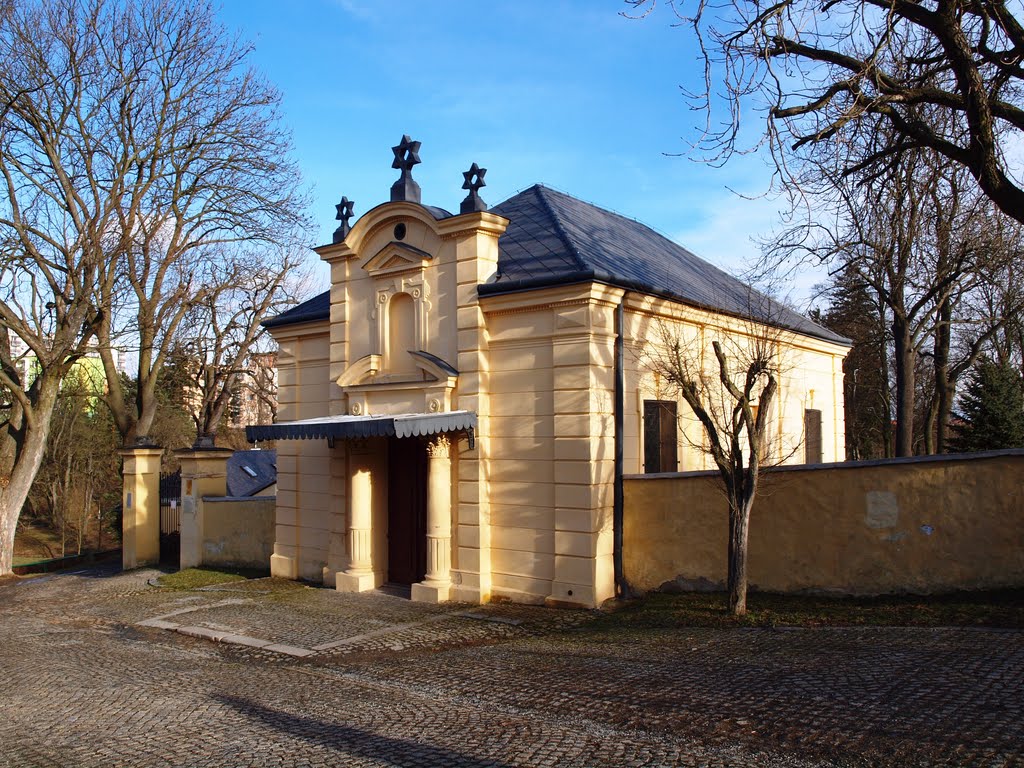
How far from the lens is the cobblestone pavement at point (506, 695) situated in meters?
5.63

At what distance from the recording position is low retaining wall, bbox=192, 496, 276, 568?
1642 cm

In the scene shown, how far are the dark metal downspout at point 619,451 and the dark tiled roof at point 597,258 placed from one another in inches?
24.7

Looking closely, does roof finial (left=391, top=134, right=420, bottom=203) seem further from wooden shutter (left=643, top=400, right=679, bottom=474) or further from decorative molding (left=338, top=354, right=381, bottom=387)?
wooden shutter (left=643, top=400, right=679, bottom=474)

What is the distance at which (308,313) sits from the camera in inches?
598

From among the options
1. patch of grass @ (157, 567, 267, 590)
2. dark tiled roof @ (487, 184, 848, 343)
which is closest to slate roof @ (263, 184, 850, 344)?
dark tiled roof @ (487, 184, 848, 343)

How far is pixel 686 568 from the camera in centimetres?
1133

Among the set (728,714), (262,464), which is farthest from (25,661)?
(262,464)

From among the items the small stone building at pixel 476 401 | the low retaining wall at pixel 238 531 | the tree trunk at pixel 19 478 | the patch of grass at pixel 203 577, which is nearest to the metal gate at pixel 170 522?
the low retaining wall at pixel 238 531

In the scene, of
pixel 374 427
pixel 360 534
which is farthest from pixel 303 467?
pixel 374 427

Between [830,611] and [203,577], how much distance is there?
37.0 ft

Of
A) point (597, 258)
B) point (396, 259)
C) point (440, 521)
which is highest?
point (396, 259)

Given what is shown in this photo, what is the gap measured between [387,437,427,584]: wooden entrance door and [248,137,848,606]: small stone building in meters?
0.03

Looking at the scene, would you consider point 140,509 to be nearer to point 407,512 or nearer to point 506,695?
point 407,512

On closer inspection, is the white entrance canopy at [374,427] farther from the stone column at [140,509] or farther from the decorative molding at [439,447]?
the stone column at [140,509]
